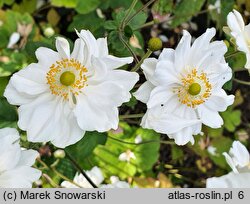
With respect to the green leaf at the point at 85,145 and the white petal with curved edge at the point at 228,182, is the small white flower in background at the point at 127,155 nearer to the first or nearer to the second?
the green leaf at the point at 85,145

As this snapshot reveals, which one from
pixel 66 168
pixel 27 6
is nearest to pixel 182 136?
pixel 66 168

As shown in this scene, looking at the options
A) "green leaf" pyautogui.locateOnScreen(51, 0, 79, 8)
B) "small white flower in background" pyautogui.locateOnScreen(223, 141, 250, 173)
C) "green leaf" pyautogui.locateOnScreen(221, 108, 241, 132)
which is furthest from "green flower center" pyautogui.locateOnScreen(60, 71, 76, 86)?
"green leaf" pyautogui.locateOnScreen(221, 108, 241, 132)

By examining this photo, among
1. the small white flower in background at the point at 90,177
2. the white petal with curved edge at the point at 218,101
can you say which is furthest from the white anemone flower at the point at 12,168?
the small white flower in background at the point at 90,177

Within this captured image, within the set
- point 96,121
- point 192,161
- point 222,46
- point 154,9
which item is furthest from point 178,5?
point 96,121

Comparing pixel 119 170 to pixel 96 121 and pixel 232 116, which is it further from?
pixel 96 121

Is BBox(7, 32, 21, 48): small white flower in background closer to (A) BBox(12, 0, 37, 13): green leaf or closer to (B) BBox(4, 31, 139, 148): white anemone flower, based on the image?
(A) BBox(12, 0, 37, 13): green leaf
